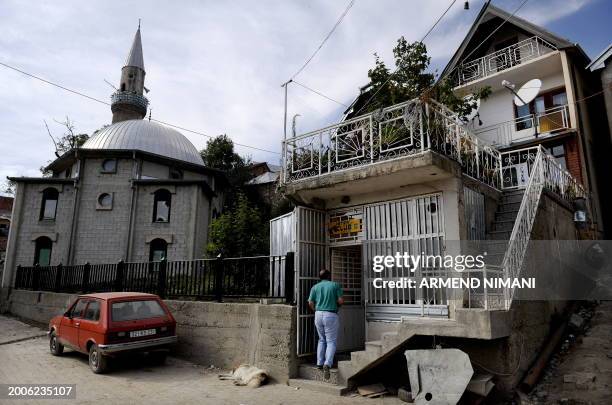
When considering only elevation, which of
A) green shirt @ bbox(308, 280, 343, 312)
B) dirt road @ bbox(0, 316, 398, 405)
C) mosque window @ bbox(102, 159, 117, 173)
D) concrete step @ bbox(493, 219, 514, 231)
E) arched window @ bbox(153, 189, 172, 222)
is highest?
mosque window @ bbox(102, 159, 117, 173)

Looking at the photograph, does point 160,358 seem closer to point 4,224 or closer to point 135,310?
point 135,310

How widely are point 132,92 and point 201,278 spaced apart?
2942cm

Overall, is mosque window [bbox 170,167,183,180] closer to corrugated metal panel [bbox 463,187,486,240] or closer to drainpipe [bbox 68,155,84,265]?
drainpipe [bbox 68,155,84,265]

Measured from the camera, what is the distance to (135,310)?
8.83m

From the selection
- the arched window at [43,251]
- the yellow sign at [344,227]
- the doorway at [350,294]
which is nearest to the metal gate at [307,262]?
the yellow sign at [344,227]

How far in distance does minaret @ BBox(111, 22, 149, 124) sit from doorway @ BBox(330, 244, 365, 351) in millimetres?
29991

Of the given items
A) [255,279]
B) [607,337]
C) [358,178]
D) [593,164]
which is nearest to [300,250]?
[255,279]

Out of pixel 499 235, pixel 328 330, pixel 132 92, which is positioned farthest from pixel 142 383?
pixel 132 92

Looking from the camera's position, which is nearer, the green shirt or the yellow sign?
the green shirt

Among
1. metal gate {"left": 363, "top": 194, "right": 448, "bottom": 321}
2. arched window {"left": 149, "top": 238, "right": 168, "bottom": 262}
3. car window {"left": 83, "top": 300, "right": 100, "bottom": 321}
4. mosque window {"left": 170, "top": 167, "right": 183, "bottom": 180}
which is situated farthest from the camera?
mosque window {"left": 170, "top": 167, "right": 183, "bottom": 180}

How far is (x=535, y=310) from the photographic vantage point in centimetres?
711

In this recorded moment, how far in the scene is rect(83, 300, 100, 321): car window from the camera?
8766 millimetres

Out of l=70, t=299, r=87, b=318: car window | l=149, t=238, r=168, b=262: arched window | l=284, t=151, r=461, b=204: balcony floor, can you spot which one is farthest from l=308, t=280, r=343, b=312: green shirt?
l=149, t=238, r=168, b=262: arched window

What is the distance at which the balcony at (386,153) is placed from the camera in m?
7.13
